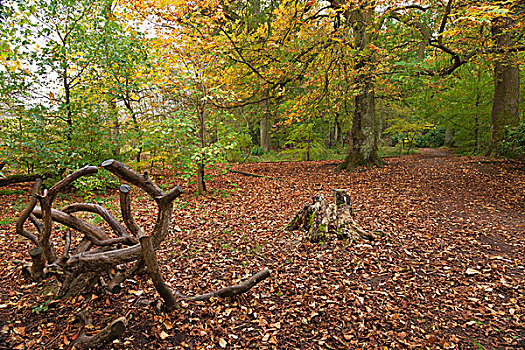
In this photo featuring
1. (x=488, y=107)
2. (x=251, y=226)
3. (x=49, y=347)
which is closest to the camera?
(x=49, y=347)

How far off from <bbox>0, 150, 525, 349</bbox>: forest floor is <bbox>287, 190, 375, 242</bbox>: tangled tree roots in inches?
6.8

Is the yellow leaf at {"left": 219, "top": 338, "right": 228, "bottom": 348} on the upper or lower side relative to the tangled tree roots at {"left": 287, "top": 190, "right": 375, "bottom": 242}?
lower

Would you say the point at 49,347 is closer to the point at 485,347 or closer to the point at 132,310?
the point at 132,310

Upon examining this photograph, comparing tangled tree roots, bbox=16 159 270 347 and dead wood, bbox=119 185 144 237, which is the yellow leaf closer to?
tangled tree roots, bbox=16 159 270 347

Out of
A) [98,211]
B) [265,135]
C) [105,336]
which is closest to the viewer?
[105,336]

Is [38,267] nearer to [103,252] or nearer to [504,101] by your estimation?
[103,252]

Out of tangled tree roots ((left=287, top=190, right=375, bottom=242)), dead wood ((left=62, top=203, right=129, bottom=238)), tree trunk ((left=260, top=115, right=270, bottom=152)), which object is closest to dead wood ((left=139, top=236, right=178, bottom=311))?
dead wood ((left=62, top=203, right=129, bottom=238))

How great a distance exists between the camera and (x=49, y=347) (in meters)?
2.08

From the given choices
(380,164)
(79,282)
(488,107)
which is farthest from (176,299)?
(488,107)

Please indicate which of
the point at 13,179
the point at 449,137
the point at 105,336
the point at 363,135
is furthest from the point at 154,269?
the point at 449,137

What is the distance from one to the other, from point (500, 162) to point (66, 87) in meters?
13.1

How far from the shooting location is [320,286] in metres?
3.10

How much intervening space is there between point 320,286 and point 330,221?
4.77 ft

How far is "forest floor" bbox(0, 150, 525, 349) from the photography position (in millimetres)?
2322
